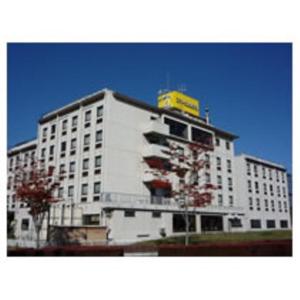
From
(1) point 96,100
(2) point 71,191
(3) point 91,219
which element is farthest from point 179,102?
(3) point 91,219

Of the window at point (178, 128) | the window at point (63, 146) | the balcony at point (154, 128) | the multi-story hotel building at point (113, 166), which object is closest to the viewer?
the multi-story hotel building at point (113, 166)

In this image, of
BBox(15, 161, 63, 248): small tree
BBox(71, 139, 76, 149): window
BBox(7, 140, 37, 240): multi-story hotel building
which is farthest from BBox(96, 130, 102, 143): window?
BBox(15, 161, 63, 248): small tree

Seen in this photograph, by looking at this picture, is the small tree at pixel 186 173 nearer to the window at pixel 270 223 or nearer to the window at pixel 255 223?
the window at pixel 255 223

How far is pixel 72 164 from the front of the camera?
18703 mm

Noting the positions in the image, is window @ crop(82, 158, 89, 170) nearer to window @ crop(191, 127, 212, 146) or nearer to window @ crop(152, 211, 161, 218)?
window @ crop(152, 211, 161, 218)

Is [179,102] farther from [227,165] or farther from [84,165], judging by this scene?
[84,165]

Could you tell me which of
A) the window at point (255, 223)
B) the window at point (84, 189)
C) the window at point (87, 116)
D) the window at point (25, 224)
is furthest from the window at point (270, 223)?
the window at point (25, 224)

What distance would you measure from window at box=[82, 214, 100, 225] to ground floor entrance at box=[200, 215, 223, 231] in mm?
7280

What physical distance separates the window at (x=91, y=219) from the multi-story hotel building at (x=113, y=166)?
43mm

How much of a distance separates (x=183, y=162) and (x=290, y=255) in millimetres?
7833

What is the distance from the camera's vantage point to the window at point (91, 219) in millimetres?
15940

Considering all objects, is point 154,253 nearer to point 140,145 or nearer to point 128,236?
point 128,236

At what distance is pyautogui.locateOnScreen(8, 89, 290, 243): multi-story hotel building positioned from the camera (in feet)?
53.9
